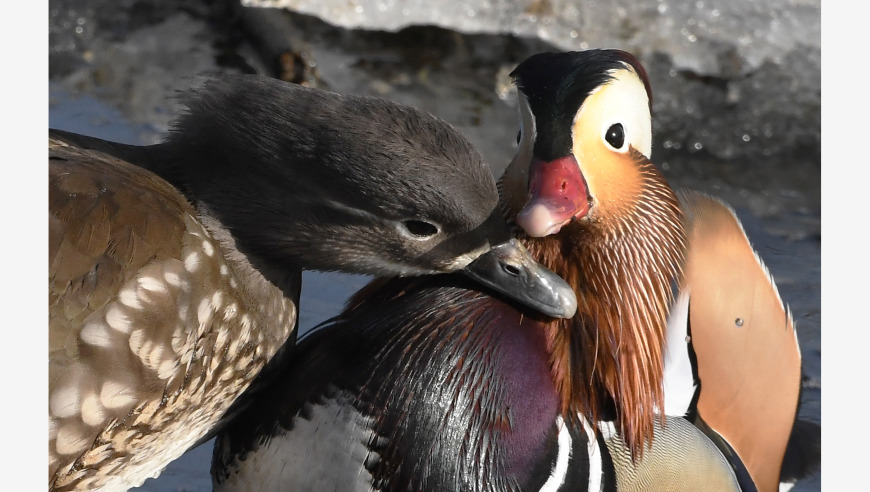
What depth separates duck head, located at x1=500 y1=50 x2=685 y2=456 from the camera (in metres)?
2.44

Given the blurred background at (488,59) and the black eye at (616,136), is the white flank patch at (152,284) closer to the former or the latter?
the black eye at (616,136)

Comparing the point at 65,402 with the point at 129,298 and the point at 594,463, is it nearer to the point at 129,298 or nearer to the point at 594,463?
the point at 129,298

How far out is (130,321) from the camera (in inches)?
86.2

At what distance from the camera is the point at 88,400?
7.01 feet

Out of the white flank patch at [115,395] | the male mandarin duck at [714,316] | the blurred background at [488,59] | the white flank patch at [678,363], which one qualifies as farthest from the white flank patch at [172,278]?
the blurred background at [488,59]

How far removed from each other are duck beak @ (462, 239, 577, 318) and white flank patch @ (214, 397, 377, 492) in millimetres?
409

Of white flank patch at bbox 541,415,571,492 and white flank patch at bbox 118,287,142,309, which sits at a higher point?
white flank patch at bbox 118,287,142,309

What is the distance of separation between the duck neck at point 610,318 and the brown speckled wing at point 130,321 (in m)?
0.70

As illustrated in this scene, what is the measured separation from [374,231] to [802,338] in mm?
2167

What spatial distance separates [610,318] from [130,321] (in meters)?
1.10

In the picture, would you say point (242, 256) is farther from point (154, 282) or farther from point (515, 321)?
point (515, 321)

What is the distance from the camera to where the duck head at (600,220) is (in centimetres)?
244

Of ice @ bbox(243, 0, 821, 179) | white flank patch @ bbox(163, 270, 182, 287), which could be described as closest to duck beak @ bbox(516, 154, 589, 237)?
white flank patch @ bbox(163, 270, 182, 287)

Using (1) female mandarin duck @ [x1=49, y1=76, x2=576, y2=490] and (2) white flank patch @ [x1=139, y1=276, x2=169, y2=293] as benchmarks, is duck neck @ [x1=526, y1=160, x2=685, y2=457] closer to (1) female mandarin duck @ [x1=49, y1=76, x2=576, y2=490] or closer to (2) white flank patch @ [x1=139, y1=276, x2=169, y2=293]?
(1) female mandarin duck @ [x1=49, y1=76, x2=576, y2=490]
